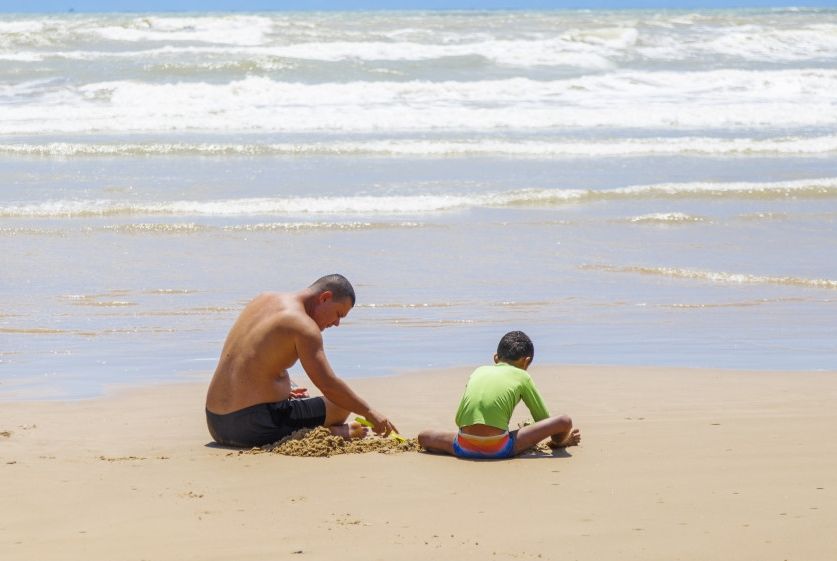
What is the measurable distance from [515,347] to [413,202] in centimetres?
813

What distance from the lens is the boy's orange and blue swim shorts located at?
4.98 meters

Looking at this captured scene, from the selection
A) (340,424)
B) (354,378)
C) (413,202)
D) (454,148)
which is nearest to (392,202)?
(413,202)

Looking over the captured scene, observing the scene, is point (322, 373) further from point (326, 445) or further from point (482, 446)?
point (482, 446)

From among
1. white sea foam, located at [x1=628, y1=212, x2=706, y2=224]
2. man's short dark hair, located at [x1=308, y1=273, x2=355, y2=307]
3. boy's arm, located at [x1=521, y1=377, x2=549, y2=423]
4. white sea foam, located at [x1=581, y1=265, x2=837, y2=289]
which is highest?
man's short dark hair, located at [x1=308, y1=273, x2=355, y2=307]

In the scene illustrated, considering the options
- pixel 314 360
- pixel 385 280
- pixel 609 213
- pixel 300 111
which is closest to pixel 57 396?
pixel 314 360

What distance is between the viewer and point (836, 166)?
55.3 ft

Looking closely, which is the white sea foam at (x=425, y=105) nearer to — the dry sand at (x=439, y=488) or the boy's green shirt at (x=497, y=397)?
the dry sand at (x=439, y=488)

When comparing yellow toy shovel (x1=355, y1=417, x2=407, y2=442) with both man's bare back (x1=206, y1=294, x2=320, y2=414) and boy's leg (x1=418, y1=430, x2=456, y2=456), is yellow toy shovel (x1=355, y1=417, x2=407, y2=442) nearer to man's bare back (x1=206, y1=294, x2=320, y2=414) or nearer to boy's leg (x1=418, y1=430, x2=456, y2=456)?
boy's leg (x1=418, y1=430, x2=456, y2=456)

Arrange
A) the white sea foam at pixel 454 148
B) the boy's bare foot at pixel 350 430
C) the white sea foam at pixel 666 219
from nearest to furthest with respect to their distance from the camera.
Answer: the boy's bare foot at pixel 350 430, the white sea foam at pixel 666 219, the white sea foam at pixel 454 148

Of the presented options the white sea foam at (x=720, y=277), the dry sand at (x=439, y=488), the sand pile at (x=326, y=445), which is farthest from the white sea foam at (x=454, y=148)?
the sand pile at (x=326, y=445)

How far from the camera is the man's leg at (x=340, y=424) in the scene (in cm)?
527

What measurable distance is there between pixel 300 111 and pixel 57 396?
55.4 ft

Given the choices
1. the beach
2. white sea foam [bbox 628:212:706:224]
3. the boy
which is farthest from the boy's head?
white sea foam [bbox 628:212:706:224]

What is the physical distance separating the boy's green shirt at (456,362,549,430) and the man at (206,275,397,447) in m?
0.39
